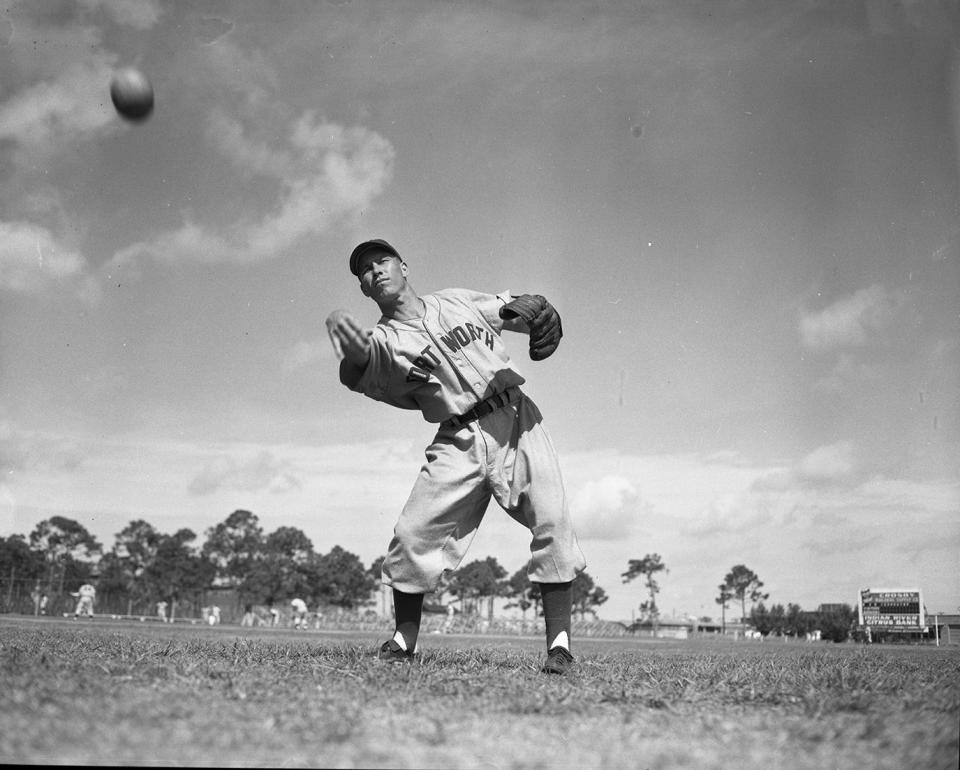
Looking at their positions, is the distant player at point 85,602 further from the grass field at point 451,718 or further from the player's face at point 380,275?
the grass field at point 451,718

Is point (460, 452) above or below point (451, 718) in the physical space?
above

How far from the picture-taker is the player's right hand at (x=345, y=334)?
4.31 metres

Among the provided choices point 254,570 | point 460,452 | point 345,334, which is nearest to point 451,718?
point 460,452

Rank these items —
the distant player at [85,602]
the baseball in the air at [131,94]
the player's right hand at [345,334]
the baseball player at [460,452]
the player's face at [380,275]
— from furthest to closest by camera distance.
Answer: the distant player at [85,602], the baseball in the air at [131,94], the player's face at [380,275], the baseball player at [460,452], the player's right hand at [345,334]

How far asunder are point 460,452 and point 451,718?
2144 mm

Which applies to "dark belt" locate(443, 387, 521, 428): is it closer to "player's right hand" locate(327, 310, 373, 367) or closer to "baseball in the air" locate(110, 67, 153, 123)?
"player's right hand" locate(327, 310, 373, 367)

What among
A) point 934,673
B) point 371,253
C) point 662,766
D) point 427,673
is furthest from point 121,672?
point 934,673

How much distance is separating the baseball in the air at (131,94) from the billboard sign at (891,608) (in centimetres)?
4064

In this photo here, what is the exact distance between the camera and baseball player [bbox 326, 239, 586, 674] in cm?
448

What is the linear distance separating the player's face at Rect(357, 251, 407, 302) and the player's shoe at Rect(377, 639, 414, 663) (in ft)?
6.23

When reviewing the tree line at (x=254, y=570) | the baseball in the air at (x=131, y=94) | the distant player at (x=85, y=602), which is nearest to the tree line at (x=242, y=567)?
the tree line at (x=254, y=570)

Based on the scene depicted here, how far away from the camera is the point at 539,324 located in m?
4.79

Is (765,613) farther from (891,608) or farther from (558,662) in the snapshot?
(558,662)

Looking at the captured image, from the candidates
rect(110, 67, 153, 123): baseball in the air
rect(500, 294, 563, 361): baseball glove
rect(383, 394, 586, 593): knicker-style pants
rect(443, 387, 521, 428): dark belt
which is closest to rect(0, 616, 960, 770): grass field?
rect(383, 394, 586, 593): knicker-style pants
